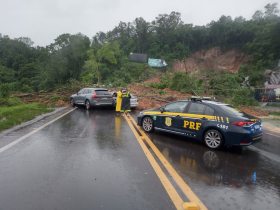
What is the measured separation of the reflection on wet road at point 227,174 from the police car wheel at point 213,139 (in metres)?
0.21

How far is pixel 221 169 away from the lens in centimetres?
720

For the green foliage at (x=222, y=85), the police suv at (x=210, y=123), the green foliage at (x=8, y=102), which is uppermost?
the green foliage at (x=222, y=85)

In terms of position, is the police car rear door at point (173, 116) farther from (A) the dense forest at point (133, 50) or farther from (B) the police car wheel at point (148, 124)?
(A) the dense forest at point (133, 50)

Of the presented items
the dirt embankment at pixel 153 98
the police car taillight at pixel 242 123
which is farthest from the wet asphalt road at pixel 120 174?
the dirt embankment at pixel 153 98

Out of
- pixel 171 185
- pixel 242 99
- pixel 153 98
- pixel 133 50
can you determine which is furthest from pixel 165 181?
pixel 133 50

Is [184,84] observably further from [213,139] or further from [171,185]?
[171,185]

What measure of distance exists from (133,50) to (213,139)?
3439 inches

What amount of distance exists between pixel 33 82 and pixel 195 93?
5214 cm

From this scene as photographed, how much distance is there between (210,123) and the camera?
9.50m

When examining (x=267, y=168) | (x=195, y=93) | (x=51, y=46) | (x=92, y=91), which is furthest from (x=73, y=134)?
(x=51, y=46)

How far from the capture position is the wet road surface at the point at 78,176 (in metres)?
5.00

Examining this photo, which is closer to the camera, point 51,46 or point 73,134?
point 73,134

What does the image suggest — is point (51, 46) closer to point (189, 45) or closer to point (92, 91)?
point (189, 45)

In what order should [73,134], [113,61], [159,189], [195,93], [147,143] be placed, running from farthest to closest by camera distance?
[113,61] < [195,93] < [73,134] < [147,143] < [159,189]
